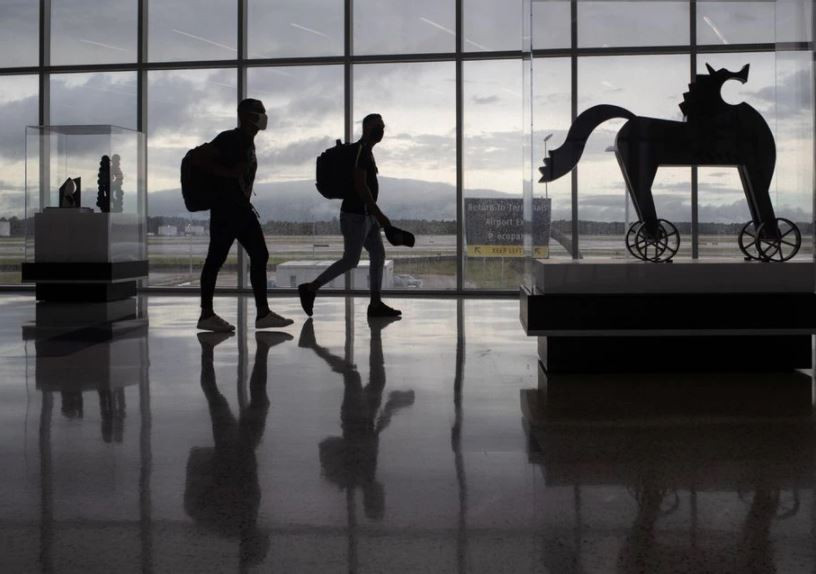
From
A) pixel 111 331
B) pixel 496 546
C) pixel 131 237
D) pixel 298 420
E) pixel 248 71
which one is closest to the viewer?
pixel 496 546

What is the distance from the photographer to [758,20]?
13.9ft

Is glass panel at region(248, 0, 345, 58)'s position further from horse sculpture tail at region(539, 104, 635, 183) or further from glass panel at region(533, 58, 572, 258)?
horse sculpture tail at region(539, 104, 635, 183)

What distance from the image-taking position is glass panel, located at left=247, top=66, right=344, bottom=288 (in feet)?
33.4

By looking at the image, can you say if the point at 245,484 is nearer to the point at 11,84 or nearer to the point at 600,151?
the point at 600,151

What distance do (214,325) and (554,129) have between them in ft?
8.44

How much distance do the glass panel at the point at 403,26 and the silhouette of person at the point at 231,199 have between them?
14.2 feet

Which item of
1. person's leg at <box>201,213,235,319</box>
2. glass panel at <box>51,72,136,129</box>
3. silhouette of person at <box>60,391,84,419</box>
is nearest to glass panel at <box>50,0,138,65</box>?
glass panel at <box>51,72,136,129</box>

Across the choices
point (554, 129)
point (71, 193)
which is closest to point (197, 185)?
point (554, 129)

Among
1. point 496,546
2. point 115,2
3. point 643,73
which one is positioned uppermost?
point 115,2

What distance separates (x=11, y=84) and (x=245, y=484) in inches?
386

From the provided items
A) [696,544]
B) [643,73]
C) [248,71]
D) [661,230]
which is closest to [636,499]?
[696,544]

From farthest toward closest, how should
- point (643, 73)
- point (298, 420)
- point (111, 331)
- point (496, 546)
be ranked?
point (111, 331), point (643, 73), point (298, 420), point (496, 546)

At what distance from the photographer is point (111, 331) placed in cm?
585

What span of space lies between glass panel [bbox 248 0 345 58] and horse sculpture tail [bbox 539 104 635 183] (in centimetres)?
634
